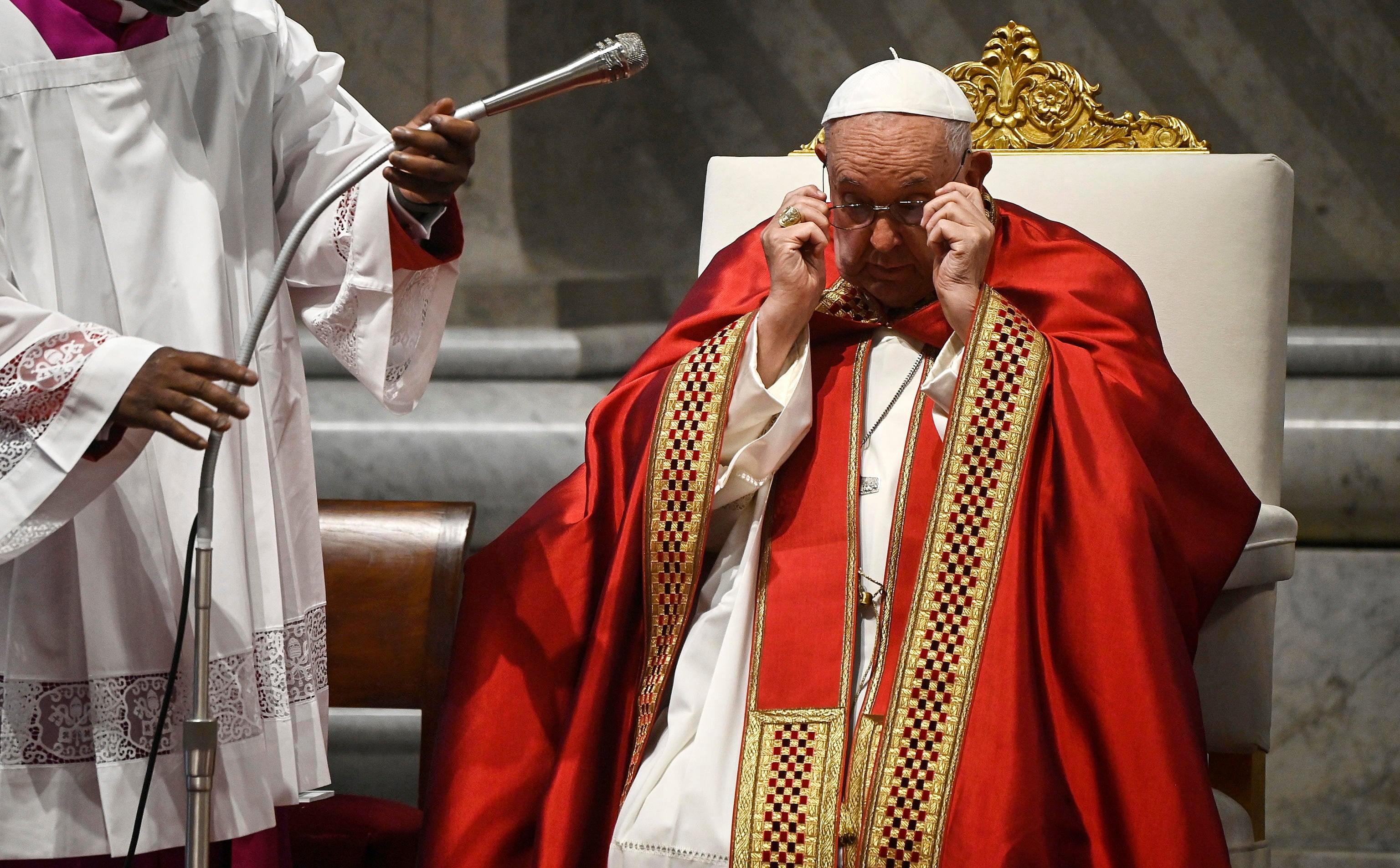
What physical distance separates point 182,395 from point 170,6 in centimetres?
57

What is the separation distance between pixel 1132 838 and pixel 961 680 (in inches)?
12.6

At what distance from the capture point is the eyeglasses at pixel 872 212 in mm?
2479

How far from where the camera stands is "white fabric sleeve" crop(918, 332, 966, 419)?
2.41 metres

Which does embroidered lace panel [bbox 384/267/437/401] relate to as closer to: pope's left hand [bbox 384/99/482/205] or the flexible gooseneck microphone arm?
pope's left hand [bbox 384/99/482/205]

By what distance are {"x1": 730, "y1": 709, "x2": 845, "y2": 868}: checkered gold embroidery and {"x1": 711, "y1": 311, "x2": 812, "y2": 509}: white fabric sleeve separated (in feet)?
1.26

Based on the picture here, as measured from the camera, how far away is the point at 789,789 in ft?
7.35

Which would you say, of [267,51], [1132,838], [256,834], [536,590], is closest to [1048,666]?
[1132,838]

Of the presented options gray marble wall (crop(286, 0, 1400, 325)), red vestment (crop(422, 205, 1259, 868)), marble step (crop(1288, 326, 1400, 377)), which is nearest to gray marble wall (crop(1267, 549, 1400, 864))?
marble step (crop(1288, 326, 1400, 377))

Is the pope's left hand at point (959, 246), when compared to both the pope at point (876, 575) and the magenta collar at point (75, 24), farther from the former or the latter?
the magenta collar at point (75, 24)

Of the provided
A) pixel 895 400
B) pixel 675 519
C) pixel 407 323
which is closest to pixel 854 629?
pixel 675 519

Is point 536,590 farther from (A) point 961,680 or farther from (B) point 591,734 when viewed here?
(A) point 961,680

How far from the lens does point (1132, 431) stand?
2410 mm

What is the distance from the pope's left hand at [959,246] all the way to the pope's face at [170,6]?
1.13m

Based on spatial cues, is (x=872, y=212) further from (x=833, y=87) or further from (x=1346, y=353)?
(x=1346, y=353)
